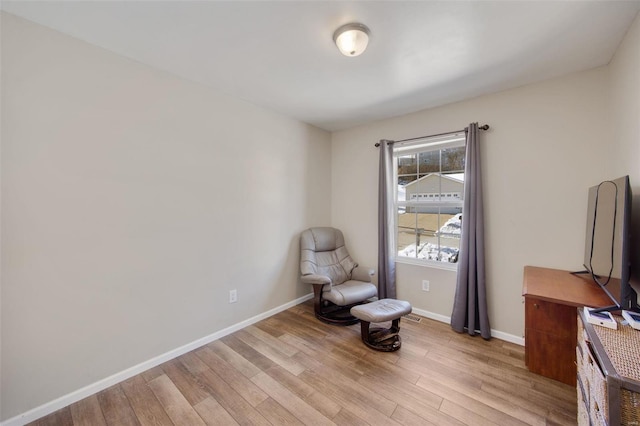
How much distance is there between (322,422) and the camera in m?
1.56

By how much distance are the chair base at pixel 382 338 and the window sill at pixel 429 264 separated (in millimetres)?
844

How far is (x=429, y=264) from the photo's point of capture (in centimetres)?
300

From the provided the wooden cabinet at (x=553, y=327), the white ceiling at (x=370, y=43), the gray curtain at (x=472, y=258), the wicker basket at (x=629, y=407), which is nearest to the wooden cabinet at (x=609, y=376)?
the wicker basket at (x=629, y=407)

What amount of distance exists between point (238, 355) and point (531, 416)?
2.13m

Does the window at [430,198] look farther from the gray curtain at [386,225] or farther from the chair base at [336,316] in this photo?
the chair base at [336,316]

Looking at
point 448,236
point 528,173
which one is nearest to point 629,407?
point 528,173

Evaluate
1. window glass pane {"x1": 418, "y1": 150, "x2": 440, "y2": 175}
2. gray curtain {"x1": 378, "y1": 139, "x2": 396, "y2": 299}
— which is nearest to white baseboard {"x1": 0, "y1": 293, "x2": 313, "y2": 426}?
gray curtain {"x1": 378, "y1": 139, "x2": 396, "y2": 299}

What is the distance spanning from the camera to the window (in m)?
2.85

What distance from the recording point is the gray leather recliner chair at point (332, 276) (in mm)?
2801

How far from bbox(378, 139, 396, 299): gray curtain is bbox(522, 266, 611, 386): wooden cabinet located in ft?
4.60

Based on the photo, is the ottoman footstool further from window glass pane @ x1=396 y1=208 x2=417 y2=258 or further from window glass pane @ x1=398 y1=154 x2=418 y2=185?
window glass pane @ x1=398 y1=154 x2=418 y2=185

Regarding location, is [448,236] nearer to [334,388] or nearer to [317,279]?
[317,279]

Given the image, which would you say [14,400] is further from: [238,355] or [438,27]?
[438,27]

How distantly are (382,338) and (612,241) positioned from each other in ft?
5.99
